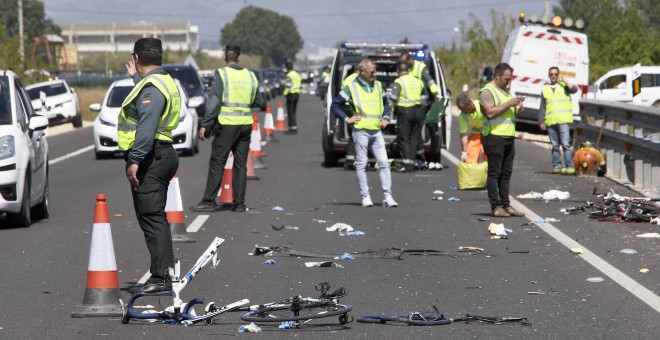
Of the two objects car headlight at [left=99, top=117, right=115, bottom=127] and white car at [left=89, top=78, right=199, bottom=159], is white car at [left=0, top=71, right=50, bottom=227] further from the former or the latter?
car headlight at [left=99, top=117, right=115, bottom=127]

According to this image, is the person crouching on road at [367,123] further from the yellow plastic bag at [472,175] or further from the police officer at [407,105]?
the police officer at [407,105]

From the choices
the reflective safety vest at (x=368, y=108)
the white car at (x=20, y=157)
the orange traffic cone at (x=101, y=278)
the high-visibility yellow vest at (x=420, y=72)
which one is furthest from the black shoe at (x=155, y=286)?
the high-visibility yellow vest at (x=420, y=72)

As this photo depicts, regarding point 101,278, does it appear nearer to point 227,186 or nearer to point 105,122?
point 227,186

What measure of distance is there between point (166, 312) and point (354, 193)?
31.0 feet

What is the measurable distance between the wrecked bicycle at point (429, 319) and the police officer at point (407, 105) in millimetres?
12167

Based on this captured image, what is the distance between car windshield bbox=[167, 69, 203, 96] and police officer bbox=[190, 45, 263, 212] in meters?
17.2

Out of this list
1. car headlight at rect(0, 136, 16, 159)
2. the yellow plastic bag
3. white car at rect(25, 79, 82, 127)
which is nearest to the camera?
car headlight at rect(0, 136, 16, 159)

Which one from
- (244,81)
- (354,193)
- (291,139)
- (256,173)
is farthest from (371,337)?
(291,139)

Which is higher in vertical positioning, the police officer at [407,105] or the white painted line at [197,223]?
the police officer at [407,105]

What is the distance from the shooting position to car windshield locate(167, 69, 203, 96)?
32.5 meters

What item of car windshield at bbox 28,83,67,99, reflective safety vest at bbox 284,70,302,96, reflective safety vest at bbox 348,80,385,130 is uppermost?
reflective safety vest at bbox 348,80,385,130

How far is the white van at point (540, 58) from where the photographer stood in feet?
105

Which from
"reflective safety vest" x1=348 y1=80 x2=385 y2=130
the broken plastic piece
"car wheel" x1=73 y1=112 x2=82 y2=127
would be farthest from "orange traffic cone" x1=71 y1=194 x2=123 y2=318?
"car wheel" x1=73 y1=112 x2=82 y2=127

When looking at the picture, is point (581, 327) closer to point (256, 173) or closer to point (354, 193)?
point (354, 193)
